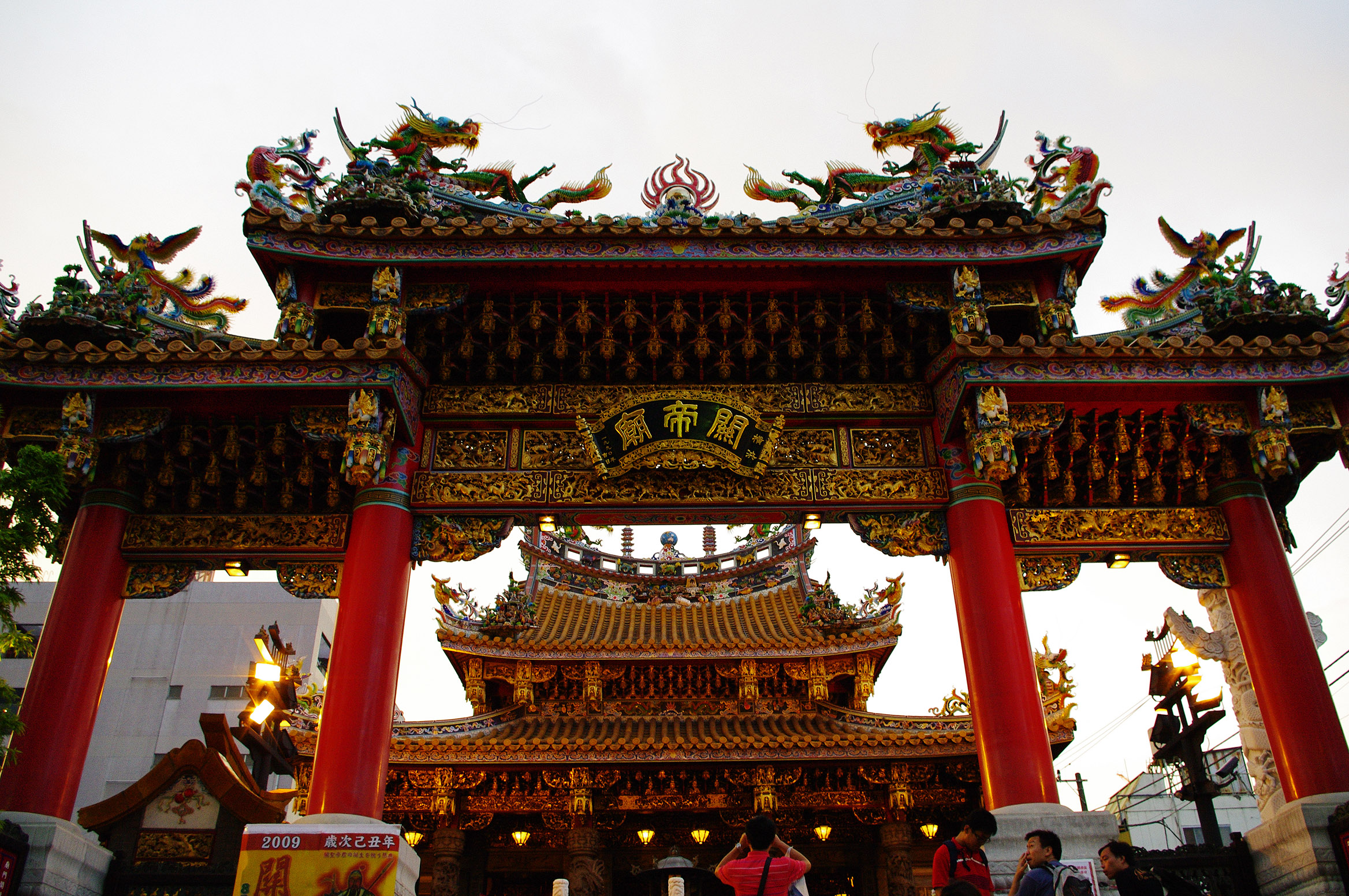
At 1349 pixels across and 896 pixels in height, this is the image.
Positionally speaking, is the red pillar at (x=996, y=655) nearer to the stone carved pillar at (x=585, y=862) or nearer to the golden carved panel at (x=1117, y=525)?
the golden carved panel at (x=1117, y=525)

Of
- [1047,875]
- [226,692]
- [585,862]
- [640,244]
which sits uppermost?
[226,692]

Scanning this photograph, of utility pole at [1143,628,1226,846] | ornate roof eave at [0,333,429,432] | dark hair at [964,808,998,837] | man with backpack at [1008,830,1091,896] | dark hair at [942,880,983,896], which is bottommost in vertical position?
dark hair at [942,880,983,896]

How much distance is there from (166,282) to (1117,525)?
10155mm

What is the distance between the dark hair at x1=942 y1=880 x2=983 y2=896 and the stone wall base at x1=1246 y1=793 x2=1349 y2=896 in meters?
4.76

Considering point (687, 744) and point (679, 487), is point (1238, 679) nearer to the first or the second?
point (679, 487)

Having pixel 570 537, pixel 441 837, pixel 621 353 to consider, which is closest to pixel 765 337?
pixel 621 353

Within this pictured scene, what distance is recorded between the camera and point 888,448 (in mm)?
9891

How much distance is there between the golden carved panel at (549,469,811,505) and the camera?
31.2 ft

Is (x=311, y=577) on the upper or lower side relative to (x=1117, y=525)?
lower

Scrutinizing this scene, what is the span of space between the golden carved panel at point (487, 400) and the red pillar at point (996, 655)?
13.9 ft

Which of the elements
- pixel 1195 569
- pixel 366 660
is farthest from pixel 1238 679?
pixel 366 660

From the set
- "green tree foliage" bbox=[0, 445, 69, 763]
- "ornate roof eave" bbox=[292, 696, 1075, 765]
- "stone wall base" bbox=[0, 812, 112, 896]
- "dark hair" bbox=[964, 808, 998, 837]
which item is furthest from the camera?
"ornate roof eave" bbox=[292, 696, 1075, 765]

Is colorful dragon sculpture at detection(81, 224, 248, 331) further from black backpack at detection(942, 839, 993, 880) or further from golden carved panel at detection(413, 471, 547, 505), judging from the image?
black backpack at detection(942, 839, 993, 880)

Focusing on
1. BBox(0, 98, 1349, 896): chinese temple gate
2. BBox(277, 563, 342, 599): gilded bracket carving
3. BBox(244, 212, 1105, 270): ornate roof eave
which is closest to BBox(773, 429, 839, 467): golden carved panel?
BBox(0, 98, 1349, 896): chinese temple gate
